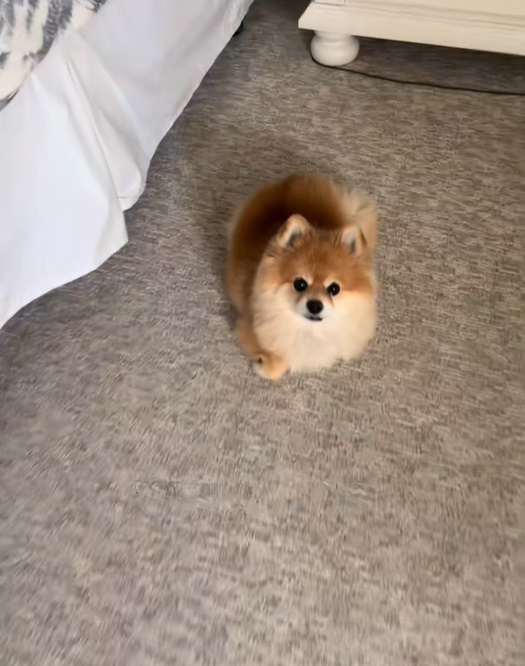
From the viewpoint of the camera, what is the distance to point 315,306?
3.64 feet

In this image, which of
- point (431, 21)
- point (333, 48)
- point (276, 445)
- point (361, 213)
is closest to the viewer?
point (276, 445)

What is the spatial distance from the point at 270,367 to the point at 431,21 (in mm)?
926

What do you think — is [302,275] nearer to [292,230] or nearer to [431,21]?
[292,230]

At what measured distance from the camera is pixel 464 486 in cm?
115

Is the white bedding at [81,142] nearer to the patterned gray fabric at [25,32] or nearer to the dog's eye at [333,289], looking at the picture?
the patterned gray fabric at [25,32]

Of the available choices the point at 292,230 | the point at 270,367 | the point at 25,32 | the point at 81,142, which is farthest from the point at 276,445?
the point at 25,32

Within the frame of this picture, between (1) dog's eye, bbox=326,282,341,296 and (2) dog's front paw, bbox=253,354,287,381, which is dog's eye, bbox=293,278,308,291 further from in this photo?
(2) dog's front paw, bbox=253,354,287,381


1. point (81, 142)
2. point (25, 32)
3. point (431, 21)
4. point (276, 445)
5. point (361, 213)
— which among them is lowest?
point (276, 445)

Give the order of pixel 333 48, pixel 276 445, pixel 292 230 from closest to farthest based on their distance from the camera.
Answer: pixel 292 230
pixel 276 445
pixel 333 48

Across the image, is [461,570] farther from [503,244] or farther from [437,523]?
[503,244]

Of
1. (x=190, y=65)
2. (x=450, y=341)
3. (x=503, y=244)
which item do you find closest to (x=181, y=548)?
(x=450, y=341)

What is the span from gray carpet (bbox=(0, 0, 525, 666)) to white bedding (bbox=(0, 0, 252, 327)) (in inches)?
8.6

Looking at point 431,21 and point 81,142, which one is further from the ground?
point 81,142

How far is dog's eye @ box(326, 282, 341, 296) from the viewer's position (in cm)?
112
